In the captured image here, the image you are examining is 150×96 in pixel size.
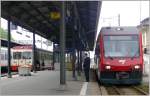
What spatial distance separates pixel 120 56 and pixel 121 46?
2.36 ft

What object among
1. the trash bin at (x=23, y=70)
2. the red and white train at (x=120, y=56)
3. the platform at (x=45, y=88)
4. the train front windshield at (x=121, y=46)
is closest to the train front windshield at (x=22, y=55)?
the trash bin at (x=23, y=70)

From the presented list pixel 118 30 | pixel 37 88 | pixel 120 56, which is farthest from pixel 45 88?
pixel 118 30

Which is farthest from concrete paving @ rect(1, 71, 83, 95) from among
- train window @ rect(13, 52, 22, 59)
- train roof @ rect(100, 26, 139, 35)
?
train window @ rect(13, 52, 22, 59)

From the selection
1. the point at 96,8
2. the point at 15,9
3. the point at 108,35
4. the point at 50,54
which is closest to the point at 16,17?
the point at 15,9

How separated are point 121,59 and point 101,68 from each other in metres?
1.14

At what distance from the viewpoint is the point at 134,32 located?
86.7ft

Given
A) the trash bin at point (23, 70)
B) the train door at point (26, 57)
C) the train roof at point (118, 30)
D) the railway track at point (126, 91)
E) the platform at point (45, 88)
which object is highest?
the train roof at point (118, 30)

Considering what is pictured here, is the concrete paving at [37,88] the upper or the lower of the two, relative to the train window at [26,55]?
lower

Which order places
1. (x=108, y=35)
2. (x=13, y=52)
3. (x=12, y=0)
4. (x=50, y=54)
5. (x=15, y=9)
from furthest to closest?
(x=50, y=54), (x=13, y=52), (x=15, y=9), (x=108, y=35), (x=12, y=0)

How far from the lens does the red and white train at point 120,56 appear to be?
986 inches

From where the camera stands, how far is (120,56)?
25.5m

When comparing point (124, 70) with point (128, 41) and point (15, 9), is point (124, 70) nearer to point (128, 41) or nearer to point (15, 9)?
point (128, 41)

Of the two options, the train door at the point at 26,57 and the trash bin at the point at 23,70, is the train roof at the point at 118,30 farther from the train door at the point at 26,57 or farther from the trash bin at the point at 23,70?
the train door at the point at 26,57

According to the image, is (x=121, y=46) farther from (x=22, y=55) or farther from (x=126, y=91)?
(x=22, y=55)
